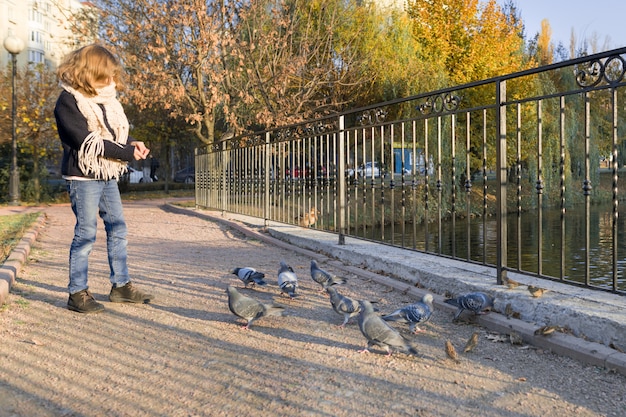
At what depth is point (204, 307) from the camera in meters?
5.02

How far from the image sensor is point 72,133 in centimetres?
462

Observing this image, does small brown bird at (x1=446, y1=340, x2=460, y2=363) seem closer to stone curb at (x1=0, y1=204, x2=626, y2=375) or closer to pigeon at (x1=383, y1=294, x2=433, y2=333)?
pigeon at (x1=383, y1=294, x2=433, y2=333)

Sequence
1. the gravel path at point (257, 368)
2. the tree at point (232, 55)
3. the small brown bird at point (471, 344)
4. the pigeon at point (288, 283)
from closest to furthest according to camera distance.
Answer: the gravel path at point (257, 368) → the small brown bird at point (471, 344) → the pigeon at point (288, 283) → the tree at point (232, 55)

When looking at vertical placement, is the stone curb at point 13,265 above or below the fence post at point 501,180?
below

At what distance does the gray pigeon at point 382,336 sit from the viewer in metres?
3.63

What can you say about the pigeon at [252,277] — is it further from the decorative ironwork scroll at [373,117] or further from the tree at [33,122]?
the tree at [33,122]

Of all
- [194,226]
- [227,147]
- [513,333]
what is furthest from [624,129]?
[513,333]

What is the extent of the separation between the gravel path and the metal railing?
1.12 m

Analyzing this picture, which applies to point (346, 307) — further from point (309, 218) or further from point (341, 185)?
point (309, 218)

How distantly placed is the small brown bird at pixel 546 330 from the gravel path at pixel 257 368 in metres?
0.12

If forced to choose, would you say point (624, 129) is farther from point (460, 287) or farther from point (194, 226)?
point (460, 287)

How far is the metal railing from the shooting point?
4.65 metres

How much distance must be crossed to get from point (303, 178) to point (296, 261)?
2.37 m

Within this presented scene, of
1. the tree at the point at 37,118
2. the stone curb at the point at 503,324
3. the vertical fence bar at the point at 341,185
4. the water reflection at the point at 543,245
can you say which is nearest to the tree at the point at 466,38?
the water reflection at the point at 543,245
